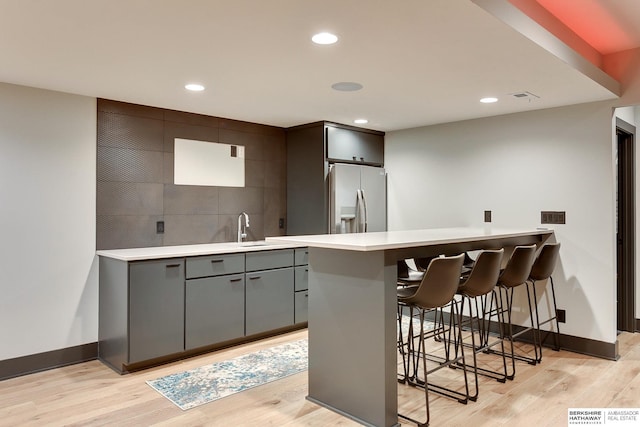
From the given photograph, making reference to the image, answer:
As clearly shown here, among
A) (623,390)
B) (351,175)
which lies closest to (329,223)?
(351,175)

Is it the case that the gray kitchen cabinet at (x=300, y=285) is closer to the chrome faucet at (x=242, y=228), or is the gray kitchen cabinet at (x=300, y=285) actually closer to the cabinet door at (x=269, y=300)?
the cabinet door at (x=269, y=300)

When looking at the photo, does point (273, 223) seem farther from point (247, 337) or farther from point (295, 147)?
point (247, 337)

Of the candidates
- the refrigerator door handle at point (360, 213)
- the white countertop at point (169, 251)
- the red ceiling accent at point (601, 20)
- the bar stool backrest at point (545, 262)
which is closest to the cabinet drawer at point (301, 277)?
the white countertop at point (169, 251)

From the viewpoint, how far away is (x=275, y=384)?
306cm

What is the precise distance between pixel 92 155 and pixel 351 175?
2.52 m

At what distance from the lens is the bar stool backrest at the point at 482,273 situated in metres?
2.81

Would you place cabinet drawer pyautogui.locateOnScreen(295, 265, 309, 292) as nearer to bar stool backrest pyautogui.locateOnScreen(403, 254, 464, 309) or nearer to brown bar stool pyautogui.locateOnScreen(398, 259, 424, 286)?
brown bar stool pyautogui.locateOnScreen(398, 259, 424, 286)

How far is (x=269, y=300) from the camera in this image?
4.08 meters

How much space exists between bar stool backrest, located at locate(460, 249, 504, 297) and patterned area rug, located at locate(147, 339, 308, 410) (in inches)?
54.9

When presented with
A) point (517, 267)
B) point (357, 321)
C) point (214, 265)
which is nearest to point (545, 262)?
point (517, 267)

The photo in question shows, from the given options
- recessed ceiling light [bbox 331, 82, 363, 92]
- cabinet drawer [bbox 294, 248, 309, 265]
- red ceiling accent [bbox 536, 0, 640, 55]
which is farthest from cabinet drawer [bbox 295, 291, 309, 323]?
red ceiling accent [bbox 536, 0, 640, 55]

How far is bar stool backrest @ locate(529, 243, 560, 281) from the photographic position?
11.8 feet

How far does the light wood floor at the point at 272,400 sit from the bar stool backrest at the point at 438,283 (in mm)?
689

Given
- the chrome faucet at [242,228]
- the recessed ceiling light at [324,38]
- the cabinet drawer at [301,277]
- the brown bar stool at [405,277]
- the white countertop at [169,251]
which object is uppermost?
the recessed ceiling light at [324,38]
